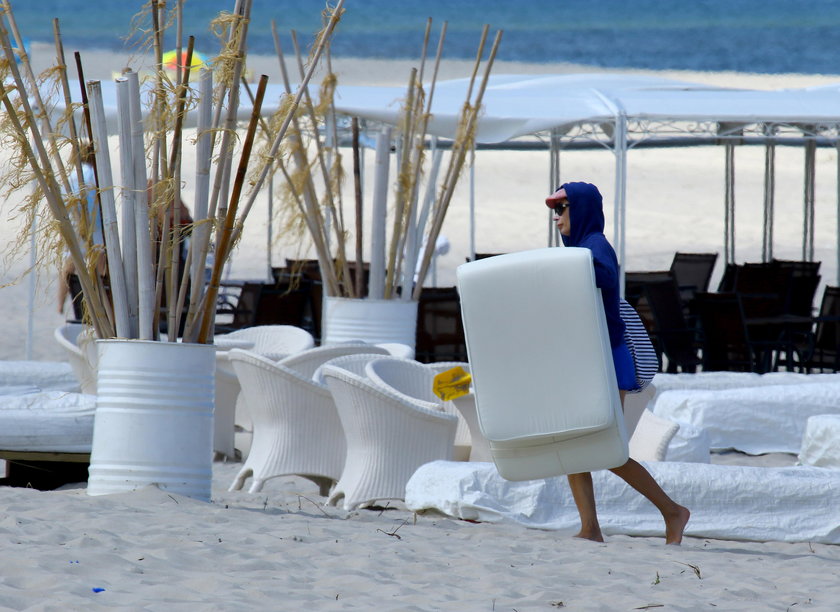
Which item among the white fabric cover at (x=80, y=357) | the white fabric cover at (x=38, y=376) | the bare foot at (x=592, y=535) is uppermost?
the white fabric cover at (x=80, y=357)

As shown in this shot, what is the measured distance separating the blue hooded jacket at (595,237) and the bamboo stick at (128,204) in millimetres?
1135

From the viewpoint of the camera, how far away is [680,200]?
28.4 metres

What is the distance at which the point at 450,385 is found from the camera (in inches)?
154

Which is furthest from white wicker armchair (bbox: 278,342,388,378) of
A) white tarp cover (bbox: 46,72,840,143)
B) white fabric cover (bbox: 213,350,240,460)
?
white tarp cover (bbox: 46,72,840,143)

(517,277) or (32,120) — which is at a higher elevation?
(32,120)

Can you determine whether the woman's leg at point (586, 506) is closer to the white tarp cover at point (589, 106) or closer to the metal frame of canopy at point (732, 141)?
the white tarp cover at point (589, 106)

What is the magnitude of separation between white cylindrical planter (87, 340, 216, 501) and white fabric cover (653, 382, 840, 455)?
101 inches

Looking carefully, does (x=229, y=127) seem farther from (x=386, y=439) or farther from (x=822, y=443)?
(x=822, y=443)

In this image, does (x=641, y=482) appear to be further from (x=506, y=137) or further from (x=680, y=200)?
(x=680, y=200)

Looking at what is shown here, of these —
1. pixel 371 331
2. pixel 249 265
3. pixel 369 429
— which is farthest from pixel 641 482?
pixel 249 265

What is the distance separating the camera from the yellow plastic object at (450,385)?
3902 mm

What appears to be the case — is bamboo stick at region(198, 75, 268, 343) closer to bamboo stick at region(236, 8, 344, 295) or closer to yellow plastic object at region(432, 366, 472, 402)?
bamboo stick at region(236, 8, 344, 295)

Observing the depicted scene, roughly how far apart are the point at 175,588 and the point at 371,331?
3.55m

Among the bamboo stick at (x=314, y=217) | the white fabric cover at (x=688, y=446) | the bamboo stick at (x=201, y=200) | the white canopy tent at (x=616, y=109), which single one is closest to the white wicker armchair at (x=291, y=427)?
the bamboo stick at (x=201, y=200)
